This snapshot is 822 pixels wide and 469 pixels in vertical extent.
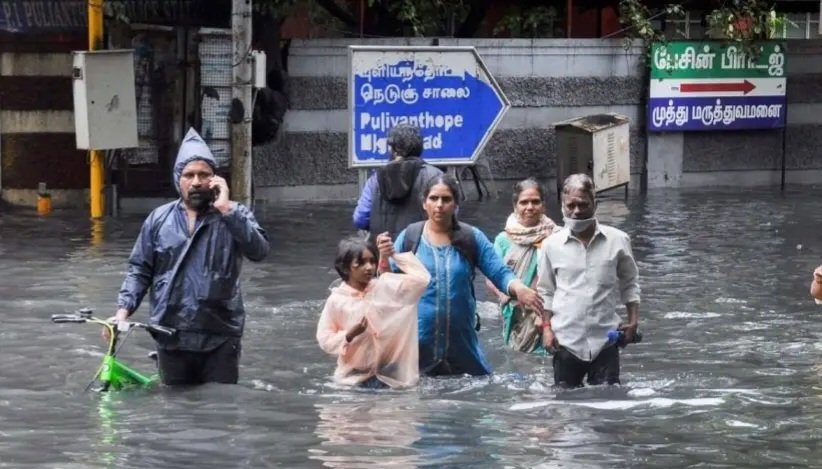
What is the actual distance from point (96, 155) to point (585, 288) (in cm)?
1010

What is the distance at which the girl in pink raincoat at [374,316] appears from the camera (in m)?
8.66

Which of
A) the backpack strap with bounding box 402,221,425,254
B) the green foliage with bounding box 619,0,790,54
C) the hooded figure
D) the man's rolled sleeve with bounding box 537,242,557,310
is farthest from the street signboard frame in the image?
the man's rolled sleeve with bounding box 537,242,557,310

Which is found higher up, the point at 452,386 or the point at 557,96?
the point at 557,96

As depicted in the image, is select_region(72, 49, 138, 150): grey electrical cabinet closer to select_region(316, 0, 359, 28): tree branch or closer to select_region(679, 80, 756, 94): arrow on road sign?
select_region(316, 0, 359, 28): tree branch

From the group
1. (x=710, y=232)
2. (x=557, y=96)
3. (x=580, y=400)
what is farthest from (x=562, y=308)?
(x=557, y=96)

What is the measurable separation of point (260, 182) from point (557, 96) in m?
4.24

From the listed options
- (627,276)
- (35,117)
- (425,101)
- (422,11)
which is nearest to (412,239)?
(627,276)

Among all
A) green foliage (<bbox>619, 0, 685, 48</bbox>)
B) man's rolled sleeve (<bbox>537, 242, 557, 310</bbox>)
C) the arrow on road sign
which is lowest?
man's rolled sleeve (<bbox>537, 242, 557, 310</bbox>)

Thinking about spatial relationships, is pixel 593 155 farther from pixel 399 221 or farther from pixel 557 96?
pixel 399 221

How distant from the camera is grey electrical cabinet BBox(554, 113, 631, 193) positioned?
20391 mm

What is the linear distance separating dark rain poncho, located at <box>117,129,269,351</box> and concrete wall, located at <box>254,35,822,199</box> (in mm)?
11266

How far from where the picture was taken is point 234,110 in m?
16.1

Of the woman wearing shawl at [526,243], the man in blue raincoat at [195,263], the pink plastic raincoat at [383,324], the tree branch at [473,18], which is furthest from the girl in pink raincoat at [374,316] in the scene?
the tree branch at [473,18]

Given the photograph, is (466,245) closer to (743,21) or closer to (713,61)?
(713,61)
